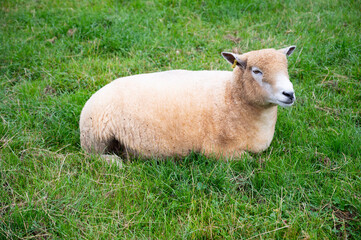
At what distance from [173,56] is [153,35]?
31.4 inches

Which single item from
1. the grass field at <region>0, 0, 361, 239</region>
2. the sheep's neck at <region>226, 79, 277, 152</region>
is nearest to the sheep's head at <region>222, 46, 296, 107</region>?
the sheep's neck at <region>226, 79, 277, 152</region>

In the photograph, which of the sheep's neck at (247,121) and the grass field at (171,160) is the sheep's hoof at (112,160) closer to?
the grass field at (171,160)

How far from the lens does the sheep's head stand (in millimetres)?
3049

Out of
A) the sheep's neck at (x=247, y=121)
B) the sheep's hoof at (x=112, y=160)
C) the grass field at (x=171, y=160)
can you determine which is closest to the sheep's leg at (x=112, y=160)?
the sheep's hoof at (x=112, y=160)

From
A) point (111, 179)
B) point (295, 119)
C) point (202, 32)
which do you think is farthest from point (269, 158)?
point (202, 32)

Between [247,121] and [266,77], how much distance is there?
58 cm

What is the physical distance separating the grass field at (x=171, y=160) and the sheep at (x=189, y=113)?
206mm

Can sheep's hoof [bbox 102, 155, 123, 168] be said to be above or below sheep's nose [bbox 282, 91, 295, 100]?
below

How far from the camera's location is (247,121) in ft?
11.5

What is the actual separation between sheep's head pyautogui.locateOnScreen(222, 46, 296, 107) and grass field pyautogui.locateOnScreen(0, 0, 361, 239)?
0.69m

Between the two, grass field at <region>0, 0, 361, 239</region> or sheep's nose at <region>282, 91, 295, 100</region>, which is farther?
sheep's nose at <region>282, 91, 295, 100</region>

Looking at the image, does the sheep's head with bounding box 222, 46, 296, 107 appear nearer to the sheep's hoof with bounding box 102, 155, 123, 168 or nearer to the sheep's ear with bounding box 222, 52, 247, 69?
the sheep's ear with bounding box 222, 52, 247, 69

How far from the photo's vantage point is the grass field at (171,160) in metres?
2.73

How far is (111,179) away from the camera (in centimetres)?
332
